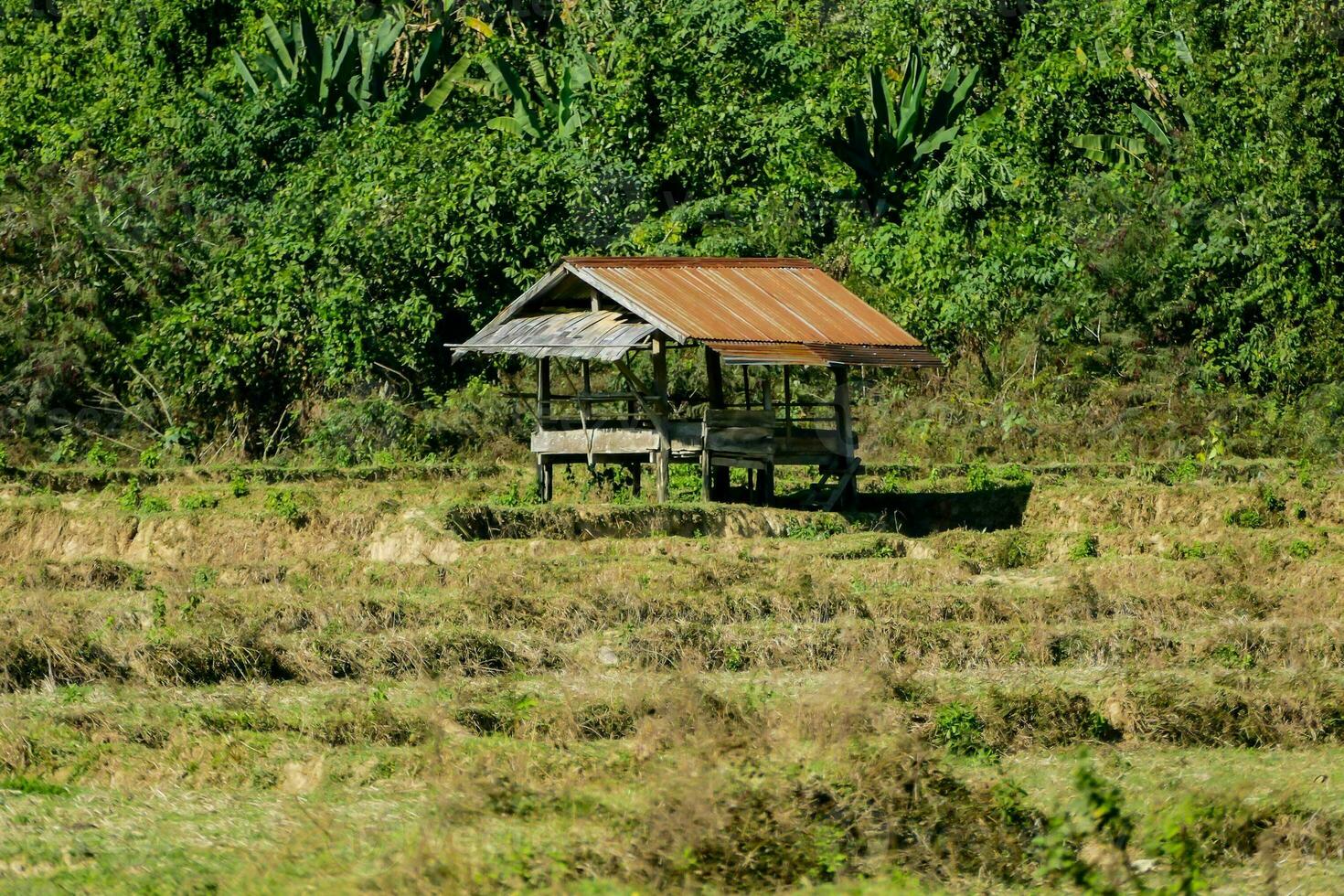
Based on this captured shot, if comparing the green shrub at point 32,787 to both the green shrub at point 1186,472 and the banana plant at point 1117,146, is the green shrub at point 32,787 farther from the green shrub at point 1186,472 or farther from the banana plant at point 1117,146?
the banana plant at point 1117,146

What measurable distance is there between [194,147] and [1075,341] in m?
14.8

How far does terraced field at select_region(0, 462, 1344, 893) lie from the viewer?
7445mm

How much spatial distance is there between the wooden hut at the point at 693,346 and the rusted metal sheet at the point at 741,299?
2 centimetres

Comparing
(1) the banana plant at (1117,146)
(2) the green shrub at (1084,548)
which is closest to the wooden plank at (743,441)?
(2) the green shrub at (1084,548)

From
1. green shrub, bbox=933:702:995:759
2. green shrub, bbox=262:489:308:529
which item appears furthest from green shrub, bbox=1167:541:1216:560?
green shrub, bbox=262:489:308:529

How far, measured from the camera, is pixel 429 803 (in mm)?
8070

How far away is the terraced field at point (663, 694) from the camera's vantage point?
24.4ft

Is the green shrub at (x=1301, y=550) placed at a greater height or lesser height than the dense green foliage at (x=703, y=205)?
lesser

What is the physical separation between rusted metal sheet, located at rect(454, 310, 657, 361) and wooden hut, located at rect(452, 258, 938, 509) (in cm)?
2

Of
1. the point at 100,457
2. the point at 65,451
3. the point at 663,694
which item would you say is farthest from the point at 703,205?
the point at 663,694

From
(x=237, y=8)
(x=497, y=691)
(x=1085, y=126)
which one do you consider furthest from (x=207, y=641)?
(x=237, y=8)

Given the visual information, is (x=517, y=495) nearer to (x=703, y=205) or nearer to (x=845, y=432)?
(x=845, y=432)

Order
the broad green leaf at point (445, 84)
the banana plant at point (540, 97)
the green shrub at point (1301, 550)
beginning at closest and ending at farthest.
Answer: the green shrub at point (1301, 550) → the banana plant at point (540, 97) → the broad green leaf at point (445, 84)

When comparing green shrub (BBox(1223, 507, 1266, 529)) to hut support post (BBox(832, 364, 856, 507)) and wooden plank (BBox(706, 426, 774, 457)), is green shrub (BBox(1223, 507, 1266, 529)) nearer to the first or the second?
hut support post (BBox(832, 364, 856, 507))
